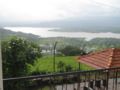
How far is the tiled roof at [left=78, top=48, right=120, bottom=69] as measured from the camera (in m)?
6.54

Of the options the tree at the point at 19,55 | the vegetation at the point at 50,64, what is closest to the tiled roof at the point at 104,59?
the tree at the point at 19,55

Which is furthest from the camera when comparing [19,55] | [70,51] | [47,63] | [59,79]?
[47,63]

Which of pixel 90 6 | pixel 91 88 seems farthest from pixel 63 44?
pixel 91 88

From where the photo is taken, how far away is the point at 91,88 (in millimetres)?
5703

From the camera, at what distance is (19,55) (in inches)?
385

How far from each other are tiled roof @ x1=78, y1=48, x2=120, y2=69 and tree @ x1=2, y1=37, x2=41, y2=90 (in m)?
2.43

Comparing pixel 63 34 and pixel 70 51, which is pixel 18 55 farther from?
pixel 70 51

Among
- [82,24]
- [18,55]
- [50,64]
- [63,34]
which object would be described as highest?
[82,24]

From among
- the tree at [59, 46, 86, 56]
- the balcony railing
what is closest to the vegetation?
the tree at [59, 46, 86, 56]

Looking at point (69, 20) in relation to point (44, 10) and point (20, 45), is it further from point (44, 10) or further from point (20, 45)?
point (20, 45)

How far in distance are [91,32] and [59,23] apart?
1595mm

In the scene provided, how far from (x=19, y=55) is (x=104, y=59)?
3793 mm

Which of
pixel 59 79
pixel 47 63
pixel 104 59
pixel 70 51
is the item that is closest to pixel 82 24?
pixel 70 51

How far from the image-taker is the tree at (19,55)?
9398mm
